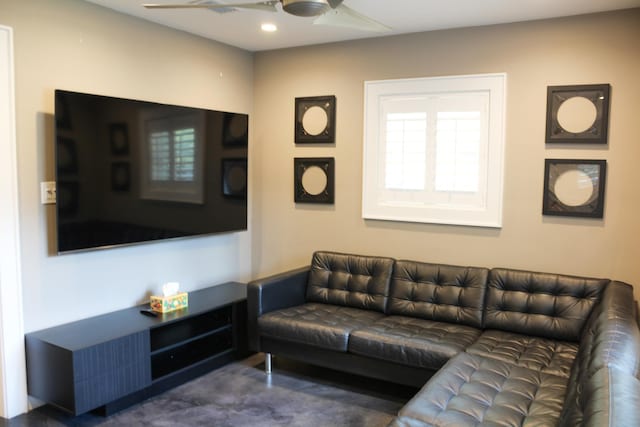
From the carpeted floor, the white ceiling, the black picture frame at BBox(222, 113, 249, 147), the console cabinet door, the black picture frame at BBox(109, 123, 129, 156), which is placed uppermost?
the white ceiling

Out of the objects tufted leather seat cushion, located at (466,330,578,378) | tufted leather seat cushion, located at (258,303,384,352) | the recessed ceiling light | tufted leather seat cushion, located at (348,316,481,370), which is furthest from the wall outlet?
tufted leather seat cushion, located at (466,330,578,378)

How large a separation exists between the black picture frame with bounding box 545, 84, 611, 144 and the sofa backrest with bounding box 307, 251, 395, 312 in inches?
59.1

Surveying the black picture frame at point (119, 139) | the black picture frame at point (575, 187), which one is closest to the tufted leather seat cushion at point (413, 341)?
the black picture frame at point (575, 187)

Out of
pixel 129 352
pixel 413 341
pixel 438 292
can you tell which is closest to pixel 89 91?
pixel 129 352

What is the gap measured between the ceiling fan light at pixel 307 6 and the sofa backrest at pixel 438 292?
6.90ft

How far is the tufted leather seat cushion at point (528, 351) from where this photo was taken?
9.00ft

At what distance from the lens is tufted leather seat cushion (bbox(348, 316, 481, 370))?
2996mm

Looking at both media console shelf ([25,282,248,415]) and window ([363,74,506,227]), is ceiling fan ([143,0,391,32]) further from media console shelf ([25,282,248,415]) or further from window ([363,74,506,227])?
media console shelf ([25,282,248,415])

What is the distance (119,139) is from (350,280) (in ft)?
6.56

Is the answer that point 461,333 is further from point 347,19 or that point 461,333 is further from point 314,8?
point 314,8

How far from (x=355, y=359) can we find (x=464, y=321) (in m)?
0.83

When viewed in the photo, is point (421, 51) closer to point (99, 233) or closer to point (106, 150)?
point (106, 150)

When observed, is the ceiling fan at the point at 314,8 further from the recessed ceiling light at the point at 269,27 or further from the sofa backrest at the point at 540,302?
the sofa backrest at the point at 540,302

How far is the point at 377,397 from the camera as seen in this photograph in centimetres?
335
